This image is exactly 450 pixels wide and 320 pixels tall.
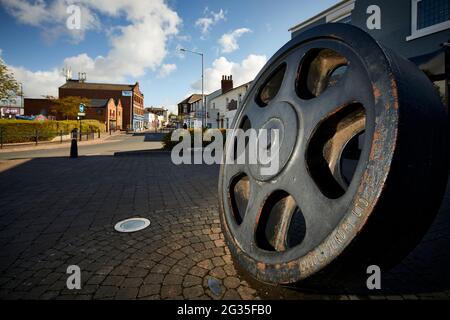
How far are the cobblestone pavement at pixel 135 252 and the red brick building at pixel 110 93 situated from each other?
214 ft

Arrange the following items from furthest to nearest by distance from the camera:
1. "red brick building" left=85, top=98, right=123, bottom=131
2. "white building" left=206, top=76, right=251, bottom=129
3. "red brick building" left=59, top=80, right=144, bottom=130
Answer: "red brick building" left=59, top=80, right=144, bottom=130, "red brick building" left=85, top=98, right=123, bottom=131, "white building" left=206, top=76, right=251, bottom=129

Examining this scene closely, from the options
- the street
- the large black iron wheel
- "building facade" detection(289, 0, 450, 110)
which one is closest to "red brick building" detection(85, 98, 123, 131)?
the street

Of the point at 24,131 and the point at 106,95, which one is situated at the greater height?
the point at 106,95

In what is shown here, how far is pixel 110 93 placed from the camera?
67312 mm

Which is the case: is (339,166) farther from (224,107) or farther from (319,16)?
(224,107)

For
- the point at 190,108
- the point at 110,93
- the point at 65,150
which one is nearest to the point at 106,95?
the point at 110,93

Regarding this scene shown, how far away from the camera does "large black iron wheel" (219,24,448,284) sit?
46.4 inches

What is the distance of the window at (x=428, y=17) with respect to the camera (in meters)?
8.30

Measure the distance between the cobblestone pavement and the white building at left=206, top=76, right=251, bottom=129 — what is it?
89.6 feet

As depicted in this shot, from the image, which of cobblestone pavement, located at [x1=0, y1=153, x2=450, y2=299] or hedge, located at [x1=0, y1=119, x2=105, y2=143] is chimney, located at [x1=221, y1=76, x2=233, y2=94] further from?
cobblestone pavement, located at [x1=0, y1=153, x2=450, y2=299]

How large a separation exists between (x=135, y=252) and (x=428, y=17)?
12.3 meters

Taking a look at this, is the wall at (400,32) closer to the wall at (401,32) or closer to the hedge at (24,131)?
the wall at (401,32)
